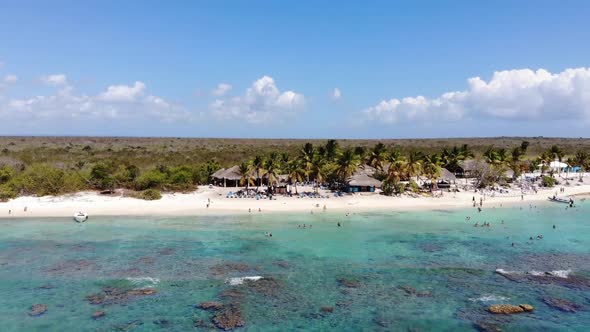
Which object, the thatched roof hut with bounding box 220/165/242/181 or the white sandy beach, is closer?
the white sandy beach

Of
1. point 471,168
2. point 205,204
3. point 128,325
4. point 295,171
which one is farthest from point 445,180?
point 128,325

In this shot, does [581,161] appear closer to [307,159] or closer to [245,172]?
[307,159]

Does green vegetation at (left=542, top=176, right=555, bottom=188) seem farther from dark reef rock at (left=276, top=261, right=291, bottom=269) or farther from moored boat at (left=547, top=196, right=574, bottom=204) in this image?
dark reef rock at (left=276, top=261, right=291, bottom=269)

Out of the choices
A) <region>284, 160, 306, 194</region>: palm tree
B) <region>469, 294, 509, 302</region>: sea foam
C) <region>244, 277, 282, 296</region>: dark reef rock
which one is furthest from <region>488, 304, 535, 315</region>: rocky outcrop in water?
<region>284, 160, 306, 194</region>: palm tree

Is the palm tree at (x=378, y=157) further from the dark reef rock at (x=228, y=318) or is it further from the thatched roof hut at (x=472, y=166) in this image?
the dark reef rock at (x=228, y=318)

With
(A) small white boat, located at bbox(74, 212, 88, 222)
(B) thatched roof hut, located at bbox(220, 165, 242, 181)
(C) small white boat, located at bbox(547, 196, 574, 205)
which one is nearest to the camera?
(A) small white boat, located at bbox(74, 212, 88, 222)

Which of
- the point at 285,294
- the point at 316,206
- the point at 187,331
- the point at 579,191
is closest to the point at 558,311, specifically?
the point at 285,294
